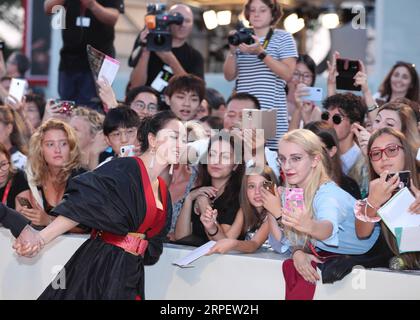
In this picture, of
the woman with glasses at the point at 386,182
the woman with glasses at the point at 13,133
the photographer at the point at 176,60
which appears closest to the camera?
the woman with glasses at the point at 386,182

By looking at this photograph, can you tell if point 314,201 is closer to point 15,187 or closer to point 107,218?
point 107,218

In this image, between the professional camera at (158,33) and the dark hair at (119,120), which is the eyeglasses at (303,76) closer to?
the professional camera at (158,33)

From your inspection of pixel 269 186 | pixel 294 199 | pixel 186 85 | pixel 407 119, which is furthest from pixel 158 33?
pixel 294 199

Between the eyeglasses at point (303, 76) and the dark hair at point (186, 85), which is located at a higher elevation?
the eyeglasses at point (303, 76)

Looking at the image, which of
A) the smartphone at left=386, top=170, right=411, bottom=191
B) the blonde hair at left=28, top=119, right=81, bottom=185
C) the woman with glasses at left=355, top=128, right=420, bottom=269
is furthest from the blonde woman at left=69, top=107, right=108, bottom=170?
the smartphone at left=386, top=170, right=411, bottom=191

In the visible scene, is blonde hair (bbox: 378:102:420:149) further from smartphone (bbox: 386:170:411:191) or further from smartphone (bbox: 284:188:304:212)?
smartphone (bbox: 284:188:304:212)

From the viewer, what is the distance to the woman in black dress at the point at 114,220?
14.9 ft

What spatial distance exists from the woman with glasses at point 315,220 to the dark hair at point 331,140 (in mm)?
462

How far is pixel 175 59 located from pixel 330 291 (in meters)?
3.43

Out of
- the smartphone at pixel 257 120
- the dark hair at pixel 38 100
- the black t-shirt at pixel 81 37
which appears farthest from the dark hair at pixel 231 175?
the dark hair at pixel 38 100

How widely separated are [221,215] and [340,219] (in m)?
0.95

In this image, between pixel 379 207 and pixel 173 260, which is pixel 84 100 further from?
pixel 379 207

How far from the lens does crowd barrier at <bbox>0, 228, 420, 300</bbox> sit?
453cm

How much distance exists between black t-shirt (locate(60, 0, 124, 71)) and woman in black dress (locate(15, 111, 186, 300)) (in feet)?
10.5
